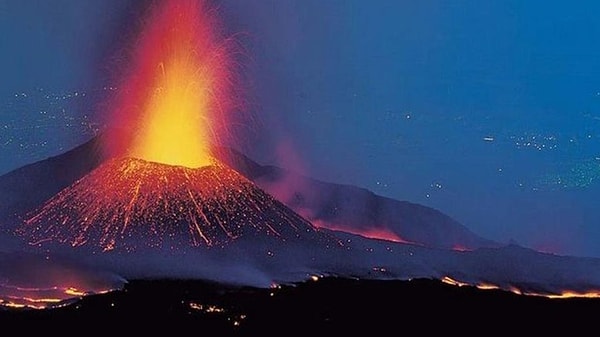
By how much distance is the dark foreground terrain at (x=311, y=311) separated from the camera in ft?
38.5

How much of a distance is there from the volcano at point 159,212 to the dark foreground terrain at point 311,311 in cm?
320

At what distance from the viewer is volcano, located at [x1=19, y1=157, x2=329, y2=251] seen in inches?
691

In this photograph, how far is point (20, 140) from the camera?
72.8 m

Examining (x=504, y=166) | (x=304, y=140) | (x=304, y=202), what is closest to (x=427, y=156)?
(x=504, y=166)

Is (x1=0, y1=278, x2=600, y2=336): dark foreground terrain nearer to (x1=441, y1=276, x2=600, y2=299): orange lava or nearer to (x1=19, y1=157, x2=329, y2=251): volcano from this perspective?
(x1=441, y1=276, x2=600, y2=299): orange lava

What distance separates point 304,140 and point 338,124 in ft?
76.0

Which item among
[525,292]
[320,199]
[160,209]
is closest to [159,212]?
[160,209]

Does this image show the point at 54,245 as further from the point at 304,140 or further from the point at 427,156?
the point at 427,156

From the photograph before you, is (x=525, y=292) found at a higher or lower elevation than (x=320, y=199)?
lower

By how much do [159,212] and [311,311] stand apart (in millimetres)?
6142

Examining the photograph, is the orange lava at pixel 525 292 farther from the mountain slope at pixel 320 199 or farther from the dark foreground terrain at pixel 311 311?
the mountain slope at pixel 320 199

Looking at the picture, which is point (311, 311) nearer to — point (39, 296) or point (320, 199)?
point (39, 296)

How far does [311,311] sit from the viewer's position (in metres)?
13.5

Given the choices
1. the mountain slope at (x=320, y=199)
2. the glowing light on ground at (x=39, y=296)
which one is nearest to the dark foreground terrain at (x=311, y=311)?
the glowing light on ground at (x=39, y=296)
